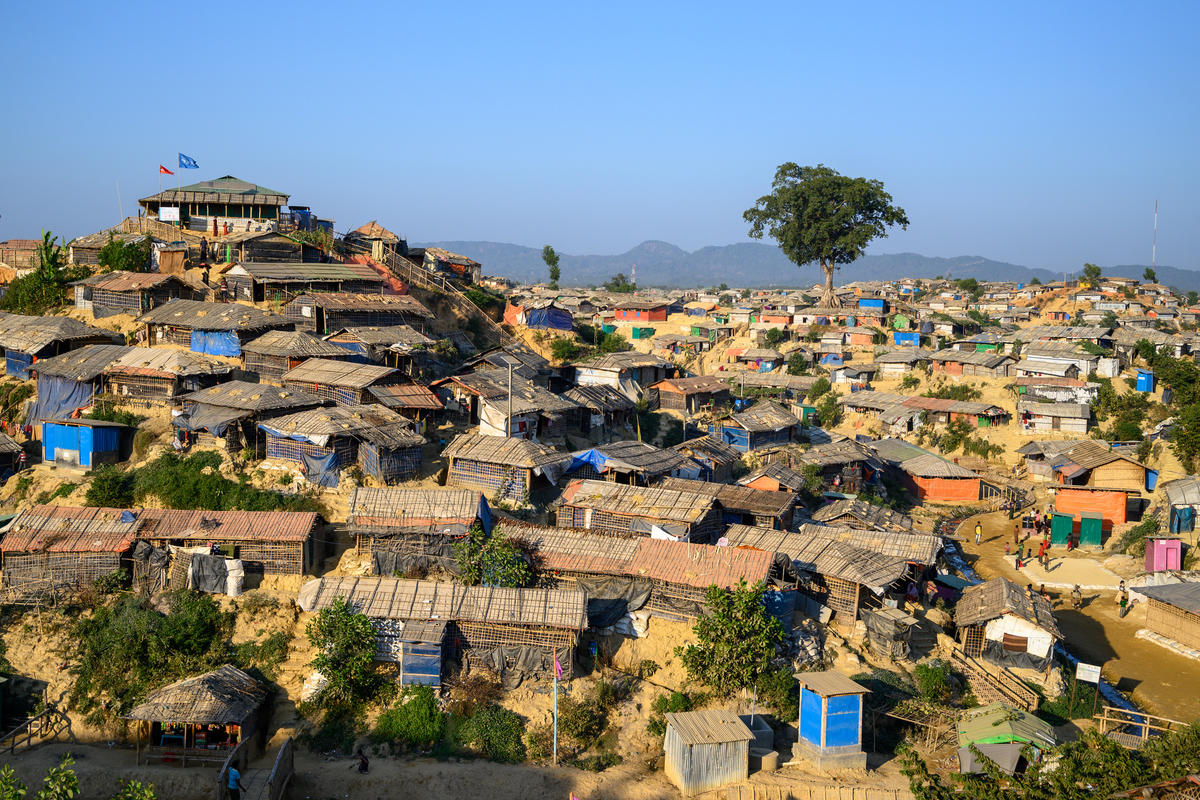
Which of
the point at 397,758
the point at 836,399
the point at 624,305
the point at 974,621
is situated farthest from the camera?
the point at 624,305

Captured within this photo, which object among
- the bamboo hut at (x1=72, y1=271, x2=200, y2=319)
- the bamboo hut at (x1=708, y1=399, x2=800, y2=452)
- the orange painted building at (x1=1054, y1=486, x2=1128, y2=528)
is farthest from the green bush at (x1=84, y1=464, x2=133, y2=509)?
the orange painted building at (x1=1054, y1=486, x2=1128, y2=528)

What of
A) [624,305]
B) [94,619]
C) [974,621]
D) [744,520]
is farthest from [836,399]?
[94,619]

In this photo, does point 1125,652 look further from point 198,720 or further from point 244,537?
point 198,720

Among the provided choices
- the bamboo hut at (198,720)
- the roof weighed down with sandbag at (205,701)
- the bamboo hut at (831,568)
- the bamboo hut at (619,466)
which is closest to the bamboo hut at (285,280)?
the bamboo hut at (619,466)

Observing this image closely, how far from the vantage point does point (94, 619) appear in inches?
719

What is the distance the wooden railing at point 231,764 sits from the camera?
14.2m

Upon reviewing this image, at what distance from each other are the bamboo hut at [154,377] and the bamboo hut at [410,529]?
8.35 m

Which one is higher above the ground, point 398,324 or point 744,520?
point 398,324

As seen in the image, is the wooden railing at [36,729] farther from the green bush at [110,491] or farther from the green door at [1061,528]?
the green door at [1061,528]

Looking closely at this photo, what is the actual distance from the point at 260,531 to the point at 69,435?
7799 mm

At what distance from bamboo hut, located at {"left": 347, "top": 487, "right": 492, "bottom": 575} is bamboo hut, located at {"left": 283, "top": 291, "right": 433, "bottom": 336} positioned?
39.0 ft

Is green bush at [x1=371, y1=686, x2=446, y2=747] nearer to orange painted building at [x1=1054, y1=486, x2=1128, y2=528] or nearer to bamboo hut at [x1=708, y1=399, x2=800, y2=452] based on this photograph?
bamboo hut at [x1=708, y1=399, x2=800, y2=452]

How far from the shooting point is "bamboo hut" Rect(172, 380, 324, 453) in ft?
77.0

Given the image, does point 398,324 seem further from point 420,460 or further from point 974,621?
point 974,621
